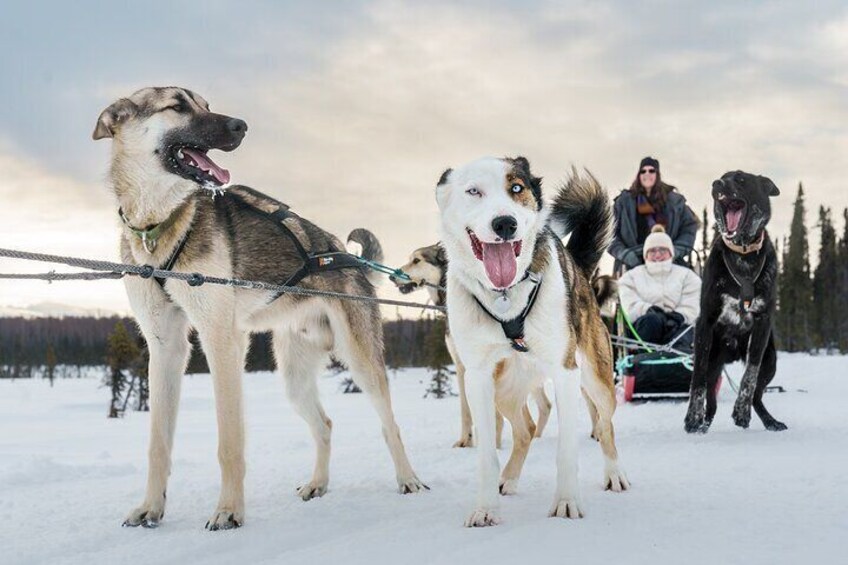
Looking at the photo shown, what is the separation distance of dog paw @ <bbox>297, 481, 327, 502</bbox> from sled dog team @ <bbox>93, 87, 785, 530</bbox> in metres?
0.01

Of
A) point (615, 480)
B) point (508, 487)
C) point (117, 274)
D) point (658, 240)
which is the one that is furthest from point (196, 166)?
point (658, 240)

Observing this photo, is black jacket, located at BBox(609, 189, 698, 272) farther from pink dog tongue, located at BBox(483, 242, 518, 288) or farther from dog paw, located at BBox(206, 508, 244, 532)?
dog paw, located at BBox(206, 508, 244, 532)

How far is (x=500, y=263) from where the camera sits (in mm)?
3002

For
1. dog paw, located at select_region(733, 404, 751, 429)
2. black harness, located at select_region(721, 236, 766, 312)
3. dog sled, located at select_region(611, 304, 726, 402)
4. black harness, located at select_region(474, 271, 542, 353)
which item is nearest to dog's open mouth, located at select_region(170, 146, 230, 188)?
black harness, located at select_region(474, 271, 542, 353)

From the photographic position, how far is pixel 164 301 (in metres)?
3.49

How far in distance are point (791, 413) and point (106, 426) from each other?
8.53m

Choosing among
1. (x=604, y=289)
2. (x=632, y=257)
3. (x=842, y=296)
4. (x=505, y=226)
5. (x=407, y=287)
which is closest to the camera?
(x=505, y=226)

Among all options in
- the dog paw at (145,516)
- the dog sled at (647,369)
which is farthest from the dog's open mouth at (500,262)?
the dog sled at (647,369)

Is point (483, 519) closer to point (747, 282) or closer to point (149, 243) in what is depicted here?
point (149, 243)

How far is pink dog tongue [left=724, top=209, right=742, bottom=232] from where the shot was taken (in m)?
5.53

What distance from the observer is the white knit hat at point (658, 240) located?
7.71m

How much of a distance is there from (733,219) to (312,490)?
352 cm

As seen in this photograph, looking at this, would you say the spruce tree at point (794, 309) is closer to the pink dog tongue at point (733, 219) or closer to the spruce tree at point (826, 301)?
the spruce tree at point (826, 301)

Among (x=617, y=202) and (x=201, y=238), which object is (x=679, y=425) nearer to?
(x=617, y=202)
